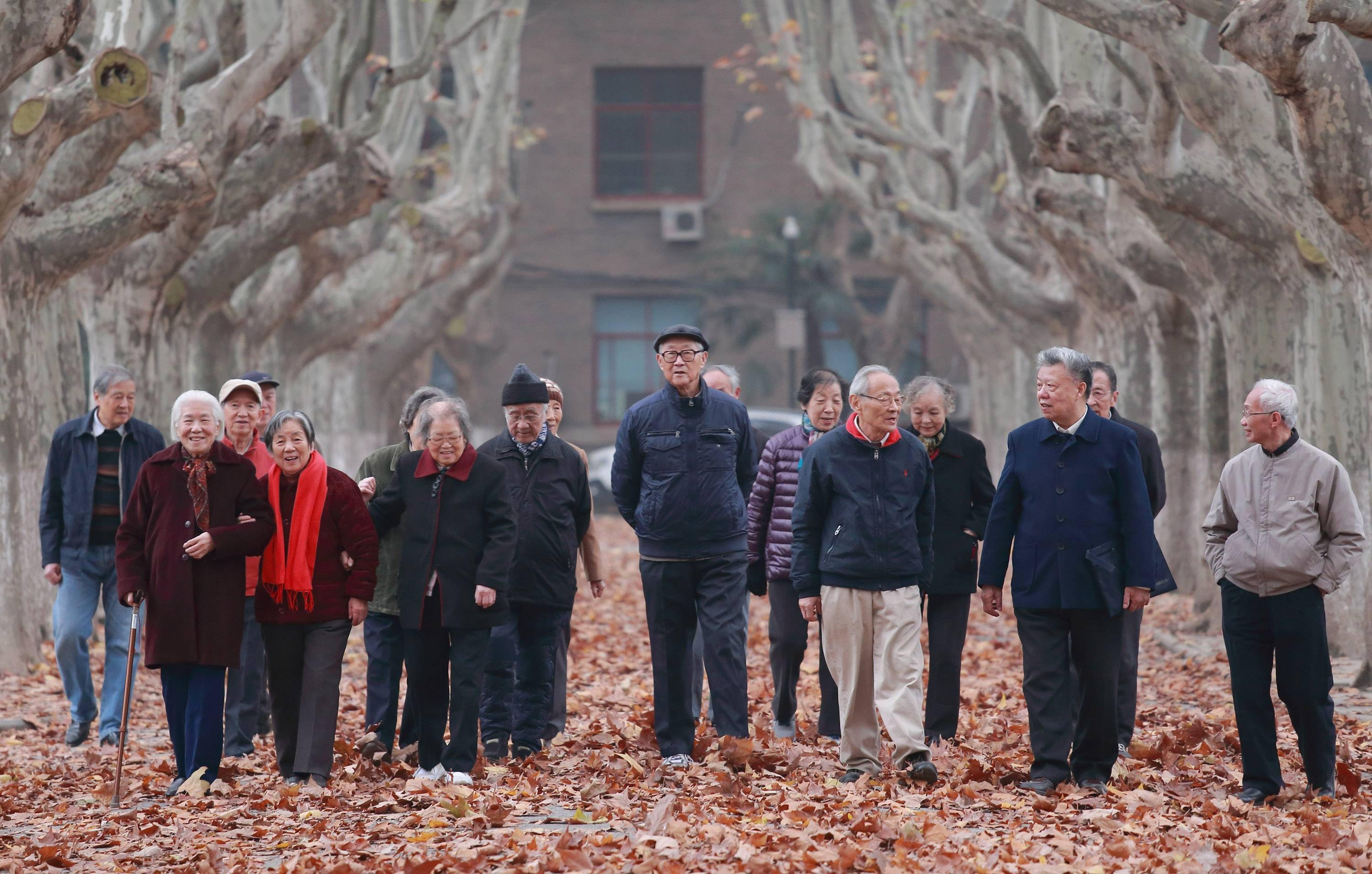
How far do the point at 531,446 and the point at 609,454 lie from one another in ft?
76.1

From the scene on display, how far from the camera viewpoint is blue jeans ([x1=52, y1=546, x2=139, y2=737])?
9.55 m

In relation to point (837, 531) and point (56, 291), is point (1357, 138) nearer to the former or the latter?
point (837, 531)

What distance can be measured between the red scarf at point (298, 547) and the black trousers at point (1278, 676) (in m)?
3.96

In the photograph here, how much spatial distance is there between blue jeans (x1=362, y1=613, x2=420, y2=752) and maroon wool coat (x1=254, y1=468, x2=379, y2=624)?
605mm

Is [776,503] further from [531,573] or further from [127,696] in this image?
[127,696]

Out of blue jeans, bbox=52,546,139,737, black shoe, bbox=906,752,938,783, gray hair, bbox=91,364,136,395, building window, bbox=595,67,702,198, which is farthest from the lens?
building window, bbox=595,67,702,198

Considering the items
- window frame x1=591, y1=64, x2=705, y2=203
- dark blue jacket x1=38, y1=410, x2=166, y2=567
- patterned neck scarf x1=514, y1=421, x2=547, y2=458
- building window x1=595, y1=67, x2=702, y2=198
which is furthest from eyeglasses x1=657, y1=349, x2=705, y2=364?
building window x1=595, y1=67, x2=702, y2=198

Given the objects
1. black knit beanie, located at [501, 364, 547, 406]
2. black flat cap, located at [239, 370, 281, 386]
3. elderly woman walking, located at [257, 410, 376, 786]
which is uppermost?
black flat cap, located at [239, 370, 281, 386]

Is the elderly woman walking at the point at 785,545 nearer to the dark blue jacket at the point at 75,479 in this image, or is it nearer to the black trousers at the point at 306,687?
the black trousers at the point at 306,687

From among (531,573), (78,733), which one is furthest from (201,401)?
(78,733)

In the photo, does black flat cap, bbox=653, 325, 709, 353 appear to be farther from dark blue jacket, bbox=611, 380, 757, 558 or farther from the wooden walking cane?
the wooden walking cane

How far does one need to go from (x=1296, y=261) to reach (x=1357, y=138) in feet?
11.8

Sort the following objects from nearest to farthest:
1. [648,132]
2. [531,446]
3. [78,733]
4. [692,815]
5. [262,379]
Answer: [692,815], [531,446], [262,379], [78,733], [648,132]

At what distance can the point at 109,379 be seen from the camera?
946cm
